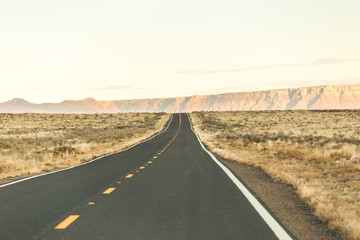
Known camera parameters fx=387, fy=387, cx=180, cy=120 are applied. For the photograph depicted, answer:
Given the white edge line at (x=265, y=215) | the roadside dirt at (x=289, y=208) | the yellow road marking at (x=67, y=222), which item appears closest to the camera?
the white edge line at (x=265, y=215)

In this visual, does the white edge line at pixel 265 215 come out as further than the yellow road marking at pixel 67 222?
No

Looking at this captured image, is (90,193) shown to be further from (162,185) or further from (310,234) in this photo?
(310,234)

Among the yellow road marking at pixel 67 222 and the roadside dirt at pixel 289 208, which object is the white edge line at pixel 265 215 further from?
the yellow road marking at pixel 67 222

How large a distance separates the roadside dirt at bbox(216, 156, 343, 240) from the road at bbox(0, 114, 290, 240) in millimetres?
267

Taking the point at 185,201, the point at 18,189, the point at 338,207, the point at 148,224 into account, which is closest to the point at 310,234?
the point at 338,207

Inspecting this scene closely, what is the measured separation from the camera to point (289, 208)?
732 cm

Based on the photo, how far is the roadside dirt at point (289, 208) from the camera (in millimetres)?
5617

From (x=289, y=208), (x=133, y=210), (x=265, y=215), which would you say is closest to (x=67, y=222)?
(x=133, y=210)

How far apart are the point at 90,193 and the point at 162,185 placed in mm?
1970

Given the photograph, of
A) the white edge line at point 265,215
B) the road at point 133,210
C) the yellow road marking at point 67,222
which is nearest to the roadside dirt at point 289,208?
the white edge line at point 265,215

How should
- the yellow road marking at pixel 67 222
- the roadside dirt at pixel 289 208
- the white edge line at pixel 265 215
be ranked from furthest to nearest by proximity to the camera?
the yellow road marking at pixel 67 222
the roadside dirt at pixel 289 208
the white edge line at pixel 265 215

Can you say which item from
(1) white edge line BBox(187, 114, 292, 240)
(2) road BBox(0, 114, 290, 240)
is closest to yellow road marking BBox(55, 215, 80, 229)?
(2) road BBox(0, 114, 290, 240)

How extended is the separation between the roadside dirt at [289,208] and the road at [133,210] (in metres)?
0.27

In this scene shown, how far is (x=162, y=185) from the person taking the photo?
33.0 feet
